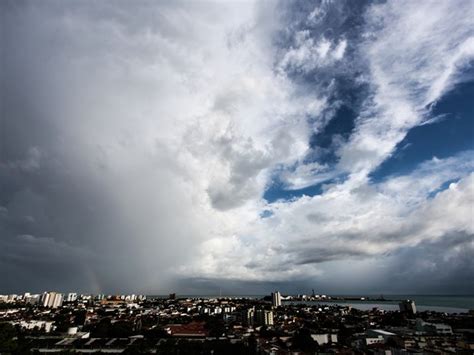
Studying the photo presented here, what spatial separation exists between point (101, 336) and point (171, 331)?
30.7 feet

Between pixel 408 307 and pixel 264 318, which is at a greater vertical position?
pixel 408 307

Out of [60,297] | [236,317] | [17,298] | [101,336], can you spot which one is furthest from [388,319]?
[17,298]

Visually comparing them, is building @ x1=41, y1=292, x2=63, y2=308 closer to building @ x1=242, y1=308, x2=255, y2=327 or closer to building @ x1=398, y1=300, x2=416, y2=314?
building @ x1=242, y1=308, x2=255, y2=327

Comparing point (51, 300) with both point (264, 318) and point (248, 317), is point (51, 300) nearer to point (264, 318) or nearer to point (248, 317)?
point (248, 317)

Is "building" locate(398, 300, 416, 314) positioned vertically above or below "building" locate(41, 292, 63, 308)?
below

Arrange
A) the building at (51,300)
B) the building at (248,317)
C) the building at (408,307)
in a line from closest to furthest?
the building at (248,317) < the building at (408,307) < the building at (51,300)

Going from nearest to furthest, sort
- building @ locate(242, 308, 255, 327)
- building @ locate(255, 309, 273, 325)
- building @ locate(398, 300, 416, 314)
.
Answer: building @ locate(255, 309, 273, 325) → building @ locate(242, 308, 255, 327) → building @ locate(398, 300, 416, 314)

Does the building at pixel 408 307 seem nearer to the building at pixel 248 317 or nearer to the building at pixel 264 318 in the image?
the building at pixel 264 318

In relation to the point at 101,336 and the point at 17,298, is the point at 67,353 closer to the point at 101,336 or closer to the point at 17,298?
the point at 101,336

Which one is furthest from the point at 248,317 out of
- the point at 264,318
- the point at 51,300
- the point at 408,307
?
the point at 51,300

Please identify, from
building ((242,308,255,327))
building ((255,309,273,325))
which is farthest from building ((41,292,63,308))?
building ((255,309,273,325))

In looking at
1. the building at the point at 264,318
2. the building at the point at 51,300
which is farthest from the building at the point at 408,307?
the building at the point at 51,300

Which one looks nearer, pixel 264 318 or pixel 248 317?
pixel 264 318

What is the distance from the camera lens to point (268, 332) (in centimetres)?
4475
